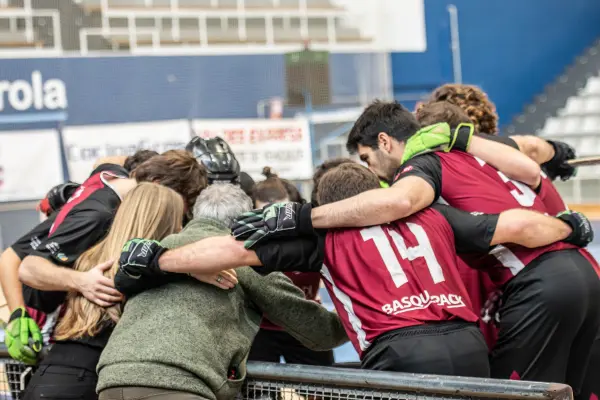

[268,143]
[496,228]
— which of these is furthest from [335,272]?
[268,143]

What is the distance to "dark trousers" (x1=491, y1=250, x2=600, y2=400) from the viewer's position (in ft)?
10.9

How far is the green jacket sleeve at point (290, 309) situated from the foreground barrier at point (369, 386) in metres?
0.26

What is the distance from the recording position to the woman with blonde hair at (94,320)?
3.20 meters

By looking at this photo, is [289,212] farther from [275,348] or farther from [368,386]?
[275,348]

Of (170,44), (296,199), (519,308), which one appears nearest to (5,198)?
(170,44)

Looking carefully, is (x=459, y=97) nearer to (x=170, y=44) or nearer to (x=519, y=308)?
(x=519, y=308)

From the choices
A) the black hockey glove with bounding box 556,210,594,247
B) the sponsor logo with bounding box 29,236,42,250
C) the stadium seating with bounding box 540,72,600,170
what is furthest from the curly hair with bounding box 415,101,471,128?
the stadium seating with bounding box 540,72,600,170

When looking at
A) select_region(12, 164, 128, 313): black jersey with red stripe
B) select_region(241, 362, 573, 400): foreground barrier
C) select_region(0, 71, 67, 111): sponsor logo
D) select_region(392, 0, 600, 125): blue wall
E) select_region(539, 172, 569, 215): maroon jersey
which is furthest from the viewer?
select_region(392, 0, 600, 125): blue wall

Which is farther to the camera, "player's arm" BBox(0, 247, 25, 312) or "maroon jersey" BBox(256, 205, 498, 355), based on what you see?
"player's arm" BBox(0, 247, 25, 312)

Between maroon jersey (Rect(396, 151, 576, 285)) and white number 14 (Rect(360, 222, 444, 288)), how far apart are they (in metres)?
0.43

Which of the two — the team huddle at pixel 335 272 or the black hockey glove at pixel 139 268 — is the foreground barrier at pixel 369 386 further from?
the black hockey glove at pixel 139 268

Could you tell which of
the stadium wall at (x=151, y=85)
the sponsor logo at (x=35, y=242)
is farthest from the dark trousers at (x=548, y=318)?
the stadium wall at (x=151, y=85)

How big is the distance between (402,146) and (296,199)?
1113mm

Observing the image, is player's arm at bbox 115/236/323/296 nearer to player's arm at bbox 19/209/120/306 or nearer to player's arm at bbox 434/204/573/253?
player's arm at bbox 19/209/120/306
